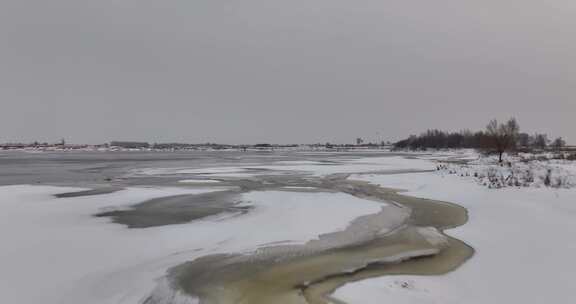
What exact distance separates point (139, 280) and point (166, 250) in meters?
1.87

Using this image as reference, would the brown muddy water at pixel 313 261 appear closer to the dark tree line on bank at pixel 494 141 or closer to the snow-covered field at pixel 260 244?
the snow-covered field at pixel 260 244

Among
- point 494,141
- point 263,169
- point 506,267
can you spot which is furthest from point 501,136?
point 506,267

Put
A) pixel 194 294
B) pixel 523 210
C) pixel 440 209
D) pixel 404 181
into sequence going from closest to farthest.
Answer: pixel 194 294 < pixel 523 210 < pixel 440 209 < pixel 404 181

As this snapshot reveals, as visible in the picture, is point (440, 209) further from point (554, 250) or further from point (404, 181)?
point (404, 181)

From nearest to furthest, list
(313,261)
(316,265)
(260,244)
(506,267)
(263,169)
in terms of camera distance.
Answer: (506,267) → (316,265) → (313,261) → (260,244) → (263,169)

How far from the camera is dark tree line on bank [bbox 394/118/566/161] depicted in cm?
4196

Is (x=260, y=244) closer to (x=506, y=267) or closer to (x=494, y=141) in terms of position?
(x=506, y=267)

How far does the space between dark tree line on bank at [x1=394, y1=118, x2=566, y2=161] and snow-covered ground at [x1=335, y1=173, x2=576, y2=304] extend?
2870 cm

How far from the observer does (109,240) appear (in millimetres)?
9031

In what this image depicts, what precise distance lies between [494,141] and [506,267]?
130 ft

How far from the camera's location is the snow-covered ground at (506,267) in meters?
5.73

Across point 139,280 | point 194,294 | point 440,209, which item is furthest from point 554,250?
point 139,280

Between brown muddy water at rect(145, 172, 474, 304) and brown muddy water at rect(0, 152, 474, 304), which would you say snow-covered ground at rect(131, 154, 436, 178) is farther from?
brown muddy water at rect(145, 172, 474, 304)

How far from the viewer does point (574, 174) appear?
771 inches
